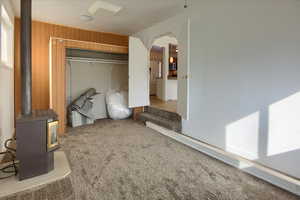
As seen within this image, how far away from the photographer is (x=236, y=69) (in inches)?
96.3

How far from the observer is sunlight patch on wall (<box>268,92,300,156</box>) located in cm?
187

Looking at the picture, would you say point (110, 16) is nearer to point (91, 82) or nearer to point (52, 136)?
point (91, 82)

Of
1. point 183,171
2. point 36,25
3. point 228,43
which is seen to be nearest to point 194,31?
point 228,43

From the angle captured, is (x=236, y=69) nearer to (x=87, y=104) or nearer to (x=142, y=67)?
(x=142, y=67)

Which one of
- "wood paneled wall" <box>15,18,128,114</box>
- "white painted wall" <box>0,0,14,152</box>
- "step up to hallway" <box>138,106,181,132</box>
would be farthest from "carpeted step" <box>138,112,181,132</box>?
"white painted wall" <box>0,0,14,152</box>

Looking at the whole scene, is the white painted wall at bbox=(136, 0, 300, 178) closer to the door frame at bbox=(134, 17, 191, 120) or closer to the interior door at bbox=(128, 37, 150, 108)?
the door frame at bbox=(134, 17, 191, 120)

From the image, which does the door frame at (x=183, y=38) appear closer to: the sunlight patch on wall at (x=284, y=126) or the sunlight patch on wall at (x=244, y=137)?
the sunlight patch on wall at (x=244, y=137)

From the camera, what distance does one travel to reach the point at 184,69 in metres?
3.22

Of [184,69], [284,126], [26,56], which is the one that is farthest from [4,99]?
[284,126]

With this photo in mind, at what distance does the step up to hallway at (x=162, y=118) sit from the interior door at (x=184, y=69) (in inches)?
14.0

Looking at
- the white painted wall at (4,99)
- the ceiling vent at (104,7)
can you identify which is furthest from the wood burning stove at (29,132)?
the ceiling vent at (104,7)

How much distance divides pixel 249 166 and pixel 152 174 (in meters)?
1.28

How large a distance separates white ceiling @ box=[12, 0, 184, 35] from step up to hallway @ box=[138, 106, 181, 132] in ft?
7.33

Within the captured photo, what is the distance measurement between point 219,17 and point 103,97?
373 centimetres
